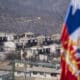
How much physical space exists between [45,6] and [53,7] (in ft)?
3.07

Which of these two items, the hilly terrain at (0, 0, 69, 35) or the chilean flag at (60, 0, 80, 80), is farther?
the hilly terrain at (0, 0, 69, 35)

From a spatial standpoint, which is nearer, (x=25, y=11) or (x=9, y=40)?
(x=9, y=40)

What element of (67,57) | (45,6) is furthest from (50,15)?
(67,57)

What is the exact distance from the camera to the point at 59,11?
1461 centimetres

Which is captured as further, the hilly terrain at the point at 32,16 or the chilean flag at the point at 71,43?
the hilly terrain at the point at 32,16

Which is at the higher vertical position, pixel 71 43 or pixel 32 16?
pixel 32 16

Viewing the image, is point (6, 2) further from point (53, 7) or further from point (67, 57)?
point (67, 57)

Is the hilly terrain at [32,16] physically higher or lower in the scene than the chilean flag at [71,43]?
higher

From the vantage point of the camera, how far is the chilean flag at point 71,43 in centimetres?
79

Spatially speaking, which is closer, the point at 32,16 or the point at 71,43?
the point at 71,43

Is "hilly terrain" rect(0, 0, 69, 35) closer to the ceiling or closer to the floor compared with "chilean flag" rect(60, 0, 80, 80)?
closer to the ceiling

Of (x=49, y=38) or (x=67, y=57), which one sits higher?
(x=49, y=38)

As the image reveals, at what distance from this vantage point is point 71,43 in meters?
0.80

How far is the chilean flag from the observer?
79 centimetres
